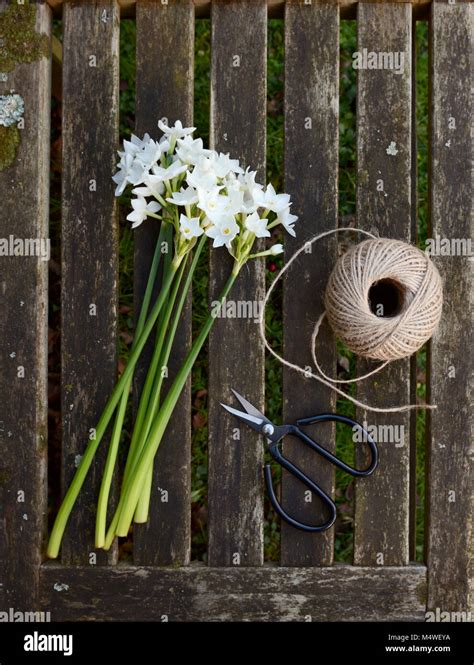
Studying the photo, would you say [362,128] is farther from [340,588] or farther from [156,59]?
[340,588]

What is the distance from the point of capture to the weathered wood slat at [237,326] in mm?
1622

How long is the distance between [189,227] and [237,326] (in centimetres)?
29

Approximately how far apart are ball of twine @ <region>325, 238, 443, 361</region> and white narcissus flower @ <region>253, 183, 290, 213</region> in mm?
197

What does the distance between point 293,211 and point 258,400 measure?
482 mm

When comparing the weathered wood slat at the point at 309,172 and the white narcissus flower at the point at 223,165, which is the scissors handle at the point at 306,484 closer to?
the weathered wood slat at the point at 309,172

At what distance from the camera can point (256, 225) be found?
4.98 ft

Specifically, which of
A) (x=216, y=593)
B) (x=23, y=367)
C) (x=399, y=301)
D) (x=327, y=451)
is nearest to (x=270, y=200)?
(x=399, y=301)

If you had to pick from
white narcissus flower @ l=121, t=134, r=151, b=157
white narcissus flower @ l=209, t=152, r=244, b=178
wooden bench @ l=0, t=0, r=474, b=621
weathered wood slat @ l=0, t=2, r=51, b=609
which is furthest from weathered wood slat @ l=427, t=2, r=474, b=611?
weathered wood slat @ l=0, t=2, r=51, b=609

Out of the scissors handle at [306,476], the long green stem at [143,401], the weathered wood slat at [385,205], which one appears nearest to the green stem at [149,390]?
the long green stem at [143,401]

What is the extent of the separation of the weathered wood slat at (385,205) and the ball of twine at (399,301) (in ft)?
0.42

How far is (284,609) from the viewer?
1607mm

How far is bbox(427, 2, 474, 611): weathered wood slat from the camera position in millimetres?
1631

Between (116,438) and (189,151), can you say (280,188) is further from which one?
(116,438)
